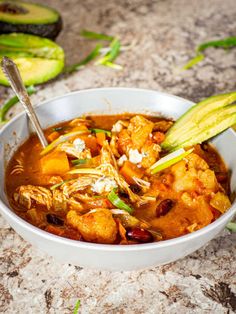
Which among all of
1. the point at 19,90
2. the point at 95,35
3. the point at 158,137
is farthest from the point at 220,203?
the point at 95,35

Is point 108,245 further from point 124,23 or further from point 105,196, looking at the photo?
point 124,23

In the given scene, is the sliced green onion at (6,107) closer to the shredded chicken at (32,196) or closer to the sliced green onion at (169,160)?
the shredded chicken at (32,196)

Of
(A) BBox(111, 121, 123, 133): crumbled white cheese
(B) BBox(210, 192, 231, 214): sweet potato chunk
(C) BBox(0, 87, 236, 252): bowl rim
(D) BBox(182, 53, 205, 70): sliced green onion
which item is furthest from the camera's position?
(D) BBox(182, 53, 205, 70): sliced green onion

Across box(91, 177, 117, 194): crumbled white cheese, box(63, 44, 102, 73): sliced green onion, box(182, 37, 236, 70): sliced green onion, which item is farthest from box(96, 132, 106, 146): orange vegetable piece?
box(182, 37, 236, 70): sliced green onion

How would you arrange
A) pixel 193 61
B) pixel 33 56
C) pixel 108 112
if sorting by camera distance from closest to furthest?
1. pixel 108 112
2. pixel 33 56
3. pixel 193 61

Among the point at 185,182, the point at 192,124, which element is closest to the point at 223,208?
the point at 185,182

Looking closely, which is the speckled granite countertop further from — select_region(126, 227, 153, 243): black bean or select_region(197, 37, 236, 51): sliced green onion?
select_region(126, 227, 153, 243): black bean

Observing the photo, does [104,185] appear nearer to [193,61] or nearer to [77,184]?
[77,184]
